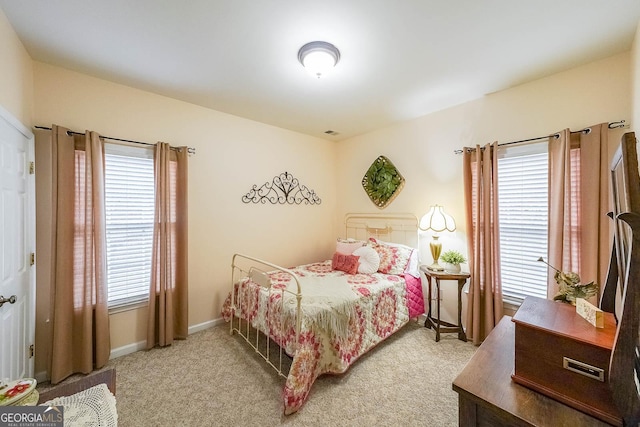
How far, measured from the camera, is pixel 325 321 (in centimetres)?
202

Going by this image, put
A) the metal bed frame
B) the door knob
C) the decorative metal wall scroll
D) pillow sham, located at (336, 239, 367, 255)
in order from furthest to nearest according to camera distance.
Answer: the decorative metal wall scroll → pillow sham, located at (336, 239, 367, 255) → the metal bed frame → the door knob

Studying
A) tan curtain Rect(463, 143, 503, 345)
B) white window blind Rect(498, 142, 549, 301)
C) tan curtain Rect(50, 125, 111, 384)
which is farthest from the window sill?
white window blind Rect(498, 142, 549, 301)

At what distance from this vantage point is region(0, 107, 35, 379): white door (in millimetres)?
1628

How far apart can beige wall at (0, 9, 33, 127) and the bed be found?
210cm

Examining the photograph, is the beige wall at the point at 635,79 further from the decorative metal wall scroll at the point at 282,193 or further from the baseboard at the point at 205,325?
the baseboard at the point at 205,325

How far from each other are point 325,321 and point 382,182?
7.50 ft

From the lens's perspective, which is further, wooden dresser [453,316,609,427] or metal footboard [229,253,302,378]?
metal footboard [229,253,302,378]

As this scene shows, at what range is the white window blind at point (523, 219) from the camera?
236 cm

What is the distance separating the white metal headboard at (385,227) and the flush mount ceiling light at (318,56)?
2.18m

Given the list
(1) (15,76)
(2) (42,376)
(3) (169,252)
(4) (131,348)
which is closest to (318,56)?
(1) (15,76)

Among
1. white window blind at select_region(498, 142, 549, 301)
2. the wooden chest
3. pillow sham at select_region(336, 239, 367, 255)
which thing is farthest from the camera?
pillow sham at select_region(336, 239, 367, 255)

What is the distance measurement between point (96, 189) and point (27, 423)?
6.34ft

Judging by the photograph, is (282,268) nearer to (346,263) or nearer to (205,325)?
(346,263)

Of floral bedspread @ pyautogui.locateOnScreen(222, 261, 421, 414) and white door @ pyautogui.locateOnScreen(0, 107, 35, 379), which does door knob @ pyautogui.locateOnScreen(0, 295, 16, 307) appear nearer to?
white door @ pyautogui.locateOnScreen(0, 107, 35, 379)
